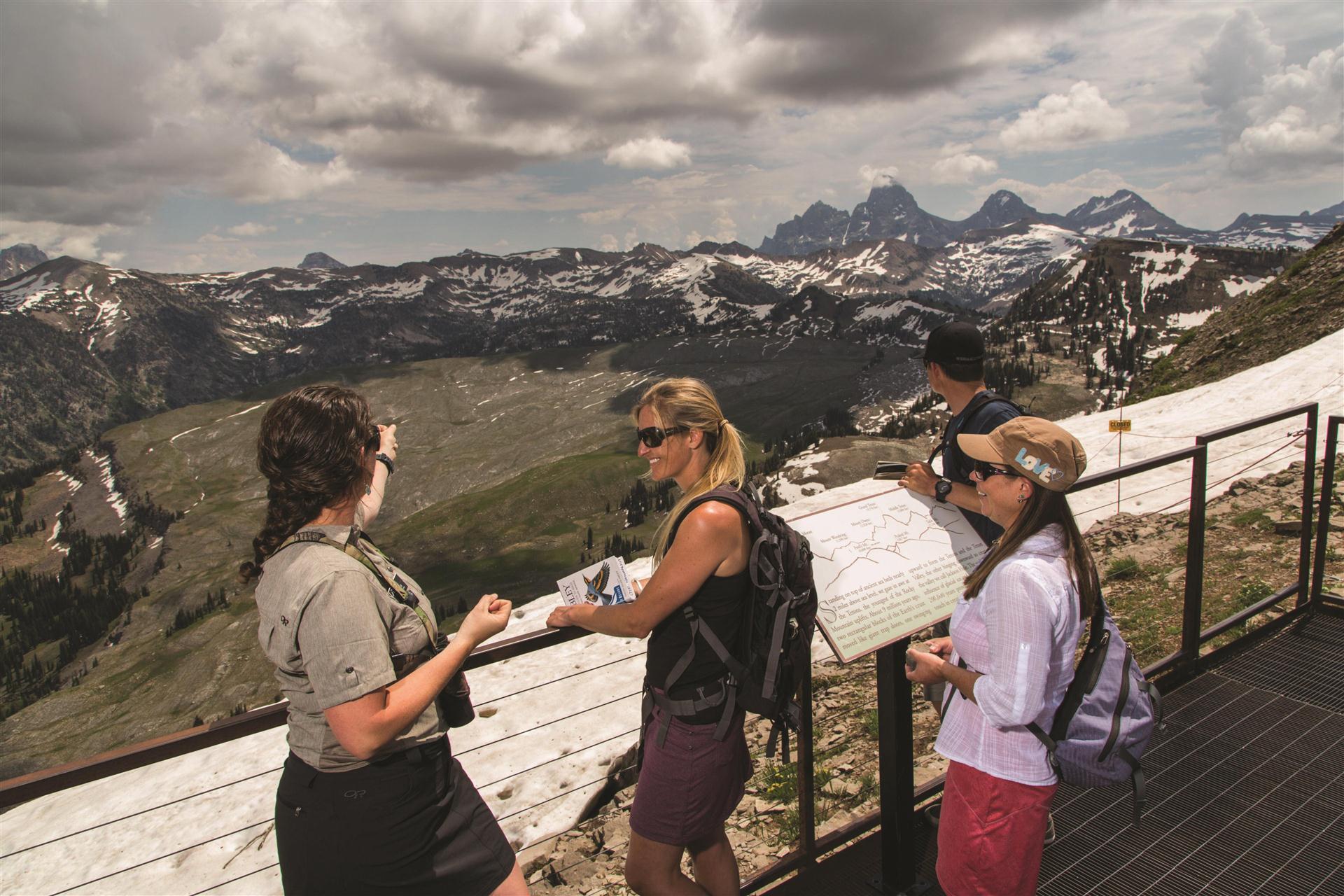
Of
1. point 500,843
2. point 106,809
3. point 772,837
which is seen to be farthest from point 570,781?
point 106,809

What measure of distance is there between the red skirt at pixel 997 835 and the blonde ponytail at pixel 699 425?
2007mm

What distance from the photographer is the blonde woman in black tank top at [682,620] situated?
12.3 ft

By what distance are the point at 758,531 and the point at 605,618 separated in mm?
967

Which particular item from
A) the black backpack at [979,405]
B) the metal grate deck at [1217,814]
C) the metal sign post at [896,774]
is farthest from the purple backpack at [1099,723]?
the metal grate deck at [1217,814]

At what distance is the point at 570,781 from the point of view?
40.6 ft

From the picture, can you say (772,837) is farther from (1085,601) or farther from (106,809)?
(106,809)

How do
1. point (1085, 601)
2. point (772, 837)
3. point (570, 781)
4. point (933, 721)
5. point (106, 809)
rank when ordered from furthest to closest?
point (106, 809), point (570, 781), point (933, 721), point (772, 837), point (1085, 601)

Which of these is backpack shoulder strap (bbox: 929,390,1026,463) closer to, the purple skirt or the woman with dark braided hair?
the purple skirt

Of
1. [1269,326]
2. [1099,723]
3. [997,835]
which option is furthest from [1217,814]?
[1269,326]

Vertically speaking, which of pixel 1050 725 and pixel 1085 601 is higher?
pixel 1085 601

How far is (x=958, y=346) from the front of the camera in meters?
5.55

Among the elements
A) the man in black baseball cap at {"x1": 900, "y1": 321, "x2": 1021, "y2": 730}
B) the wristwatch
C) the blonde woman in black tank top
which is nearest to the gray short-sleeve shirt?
the blonde woman in black tank top

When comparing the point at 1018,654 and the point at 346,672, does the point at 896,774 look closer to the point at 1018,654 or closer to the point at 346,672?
the point at 1018,654

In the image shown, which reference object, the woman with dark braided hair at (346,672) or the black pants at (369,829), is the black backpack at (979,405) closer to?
the woman with dark braided hair at (346,672)
